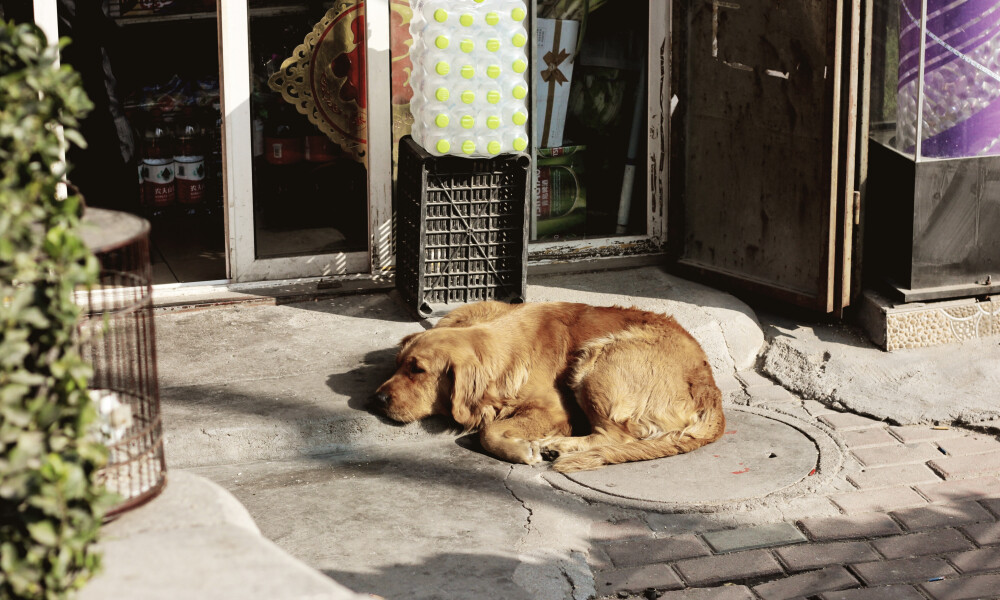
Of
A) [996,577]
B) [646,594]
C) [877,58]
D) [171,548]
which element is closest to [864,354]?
[877,58]

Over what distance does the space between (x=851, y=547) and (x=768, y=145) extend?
3.13m

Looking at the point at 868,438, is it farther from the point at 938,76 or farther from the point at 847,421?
the point at 938,76

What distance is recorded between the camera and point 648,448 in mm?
5418

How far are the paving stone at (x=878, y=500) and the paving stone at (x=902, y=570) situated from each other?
1.51ft

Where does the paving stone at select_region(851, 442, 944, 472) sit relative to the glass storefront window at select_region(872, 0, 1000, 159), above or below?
below

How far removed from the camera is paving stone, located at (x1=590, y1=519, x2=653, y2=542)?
4723 mm

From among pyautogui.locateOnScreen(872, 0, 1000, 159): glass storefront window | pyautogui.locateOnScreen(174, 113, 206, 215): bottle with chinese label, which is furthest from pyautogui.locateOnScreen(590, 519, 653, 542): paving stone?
pyautogui.locateOnScreen(174, 113, 206, 215): bottle with chinese label

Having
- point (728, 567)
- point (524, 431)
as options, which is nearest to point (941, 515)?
point (728, 567)

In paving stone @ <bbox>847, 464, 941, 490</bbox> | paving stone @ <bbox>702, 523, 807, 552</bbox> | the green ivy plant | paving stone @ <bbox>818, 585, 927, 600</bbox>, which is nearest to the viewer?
the green ivy plant

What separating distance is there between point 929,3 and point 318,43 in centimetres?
375

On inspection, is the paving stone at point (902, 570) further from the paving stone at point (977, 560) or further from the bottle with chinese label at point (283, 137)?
the bottle with chinese label at point (283, 137)

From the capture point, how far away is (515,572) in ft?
14.3

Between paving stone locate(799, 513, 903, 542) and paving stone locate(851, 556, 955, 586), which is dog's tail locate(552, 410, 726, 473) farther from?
paving stone locate(851, 556, 955, 586)

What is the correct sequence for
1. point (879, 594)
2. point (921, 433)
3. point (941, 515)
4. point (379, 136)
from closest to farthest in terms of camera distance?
point (879, 594)
point (941, 515)
point (921, 433)
point (379, 136)
